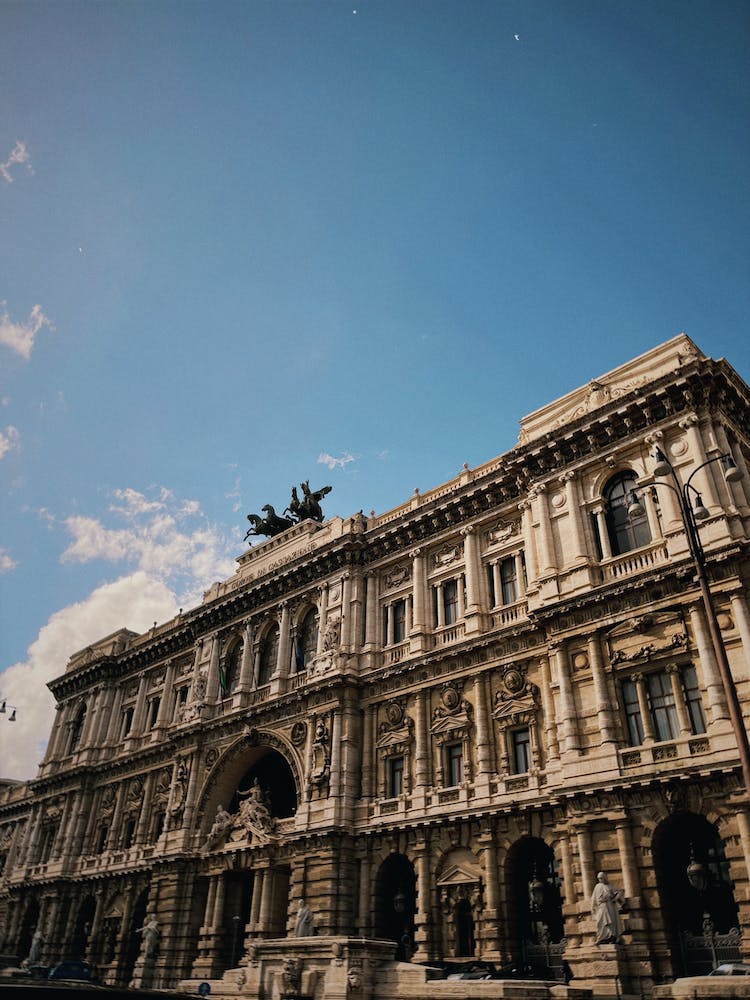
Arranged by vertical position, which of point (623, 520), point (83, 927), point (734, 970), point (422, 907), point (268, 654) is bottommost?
point (734, 970)

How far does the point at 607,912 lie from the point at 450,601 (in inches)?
542

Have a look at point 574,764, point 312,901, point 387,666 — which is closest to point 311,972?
point 312,901

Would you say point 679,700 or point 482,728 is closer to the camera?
point 679,700

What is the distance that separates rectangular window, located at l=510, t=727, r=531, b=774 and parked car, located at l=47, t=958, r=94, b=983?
940 inches

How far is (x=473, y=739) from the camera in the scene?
2852 centimetres

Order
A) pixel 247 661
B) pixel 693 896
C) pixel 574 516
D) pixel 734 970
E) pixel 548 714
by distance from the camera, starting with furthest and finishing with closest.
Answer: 1. pixel 247 661
2. pixel 574 516
3. pixel 548 714
4. pixel 693 896
5. pixel 734 970

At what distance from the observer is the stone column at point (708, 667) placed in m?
21.9

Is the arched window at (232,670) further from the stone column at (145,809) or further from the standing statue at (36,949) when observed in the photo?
the standing statue at (36,949)

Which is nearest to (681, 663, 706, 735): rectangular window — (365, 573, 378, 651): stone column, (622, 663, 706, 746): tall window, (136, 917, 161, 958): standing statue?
(622, 663, 706, 746): tall window

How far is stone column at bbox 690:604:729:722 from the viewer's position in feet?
72.0

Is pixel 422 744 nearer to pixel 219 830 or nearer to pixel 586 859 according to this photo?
pixel 586 859

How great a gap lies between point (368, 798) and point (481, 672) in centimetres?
703

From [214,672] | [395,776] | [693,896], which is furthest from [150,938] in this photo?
[693,896]

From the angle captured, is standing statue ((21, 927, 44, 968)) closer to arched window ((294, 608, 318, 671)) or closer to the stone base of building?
arched window ((294, 608, 318, 671))
